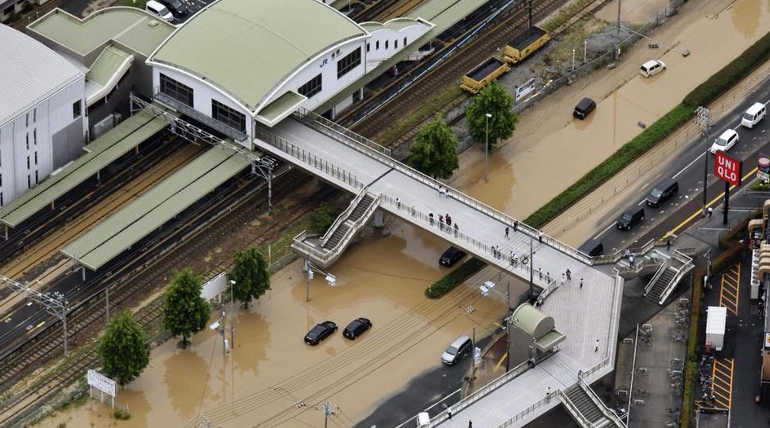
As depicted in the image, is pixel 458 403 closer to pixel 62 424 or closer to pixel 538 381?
pixel 538 381

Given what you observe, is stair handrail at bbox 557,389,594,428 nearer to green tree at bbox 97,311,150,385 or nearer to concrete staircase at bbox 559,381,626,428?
concrete staircase at bbox 559,381,626,428

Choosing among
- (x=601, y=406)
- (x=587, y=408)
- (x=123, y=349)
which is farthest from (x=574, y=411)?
(x=123, y=349)

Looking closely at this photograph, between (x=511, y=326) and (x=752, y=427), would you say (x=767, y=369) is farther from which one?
(x=511, y=326)

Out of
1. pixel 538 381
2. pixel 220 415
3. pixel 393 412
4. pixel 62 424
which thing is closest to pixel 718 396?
pixel 538 381

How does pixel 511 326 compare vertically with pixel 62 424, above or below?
above

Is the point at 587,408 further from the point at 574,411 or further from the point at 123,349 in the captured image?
the point at 123,349

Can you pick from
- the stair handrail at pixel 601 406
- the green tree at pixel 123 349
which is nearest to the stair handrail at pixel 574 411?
the stair handrail at pixel 601 406

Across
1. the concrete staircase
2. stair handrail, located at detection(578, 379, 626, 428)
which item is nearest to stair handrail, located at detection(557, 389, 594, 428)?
the concrete staircase
